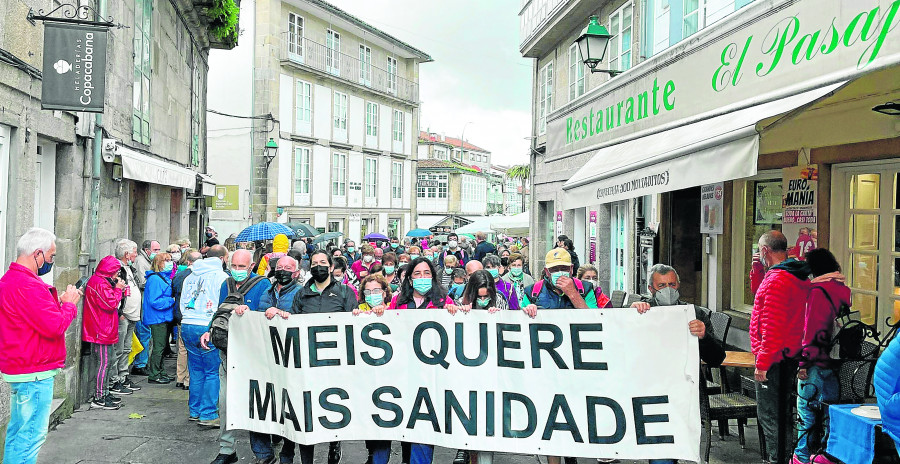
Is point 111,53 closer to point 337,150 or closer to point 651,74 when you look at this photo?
point 651,74

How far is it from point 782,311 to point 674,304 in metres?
0.83

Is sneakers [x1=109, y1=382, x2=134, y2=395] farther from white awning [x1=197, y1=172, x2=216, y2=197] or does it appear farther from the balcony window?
the balcony window

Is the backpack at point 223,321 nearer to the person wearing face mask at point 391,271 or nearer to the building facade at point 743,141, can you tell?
the building facade at point 743,141

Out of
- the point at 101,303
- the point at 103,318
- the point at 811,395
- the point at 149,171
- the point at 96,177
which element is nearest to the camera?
the point at 811,395

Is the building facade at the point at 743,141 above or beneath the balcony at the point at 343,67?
beneath

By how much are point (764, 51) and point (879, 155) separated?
5.24ft

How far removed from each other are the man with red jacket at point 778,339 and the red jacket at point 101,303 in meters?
6.69

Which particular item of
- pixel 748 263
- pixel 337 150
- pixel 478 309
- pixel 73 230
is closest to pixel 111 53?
pixel 73 230

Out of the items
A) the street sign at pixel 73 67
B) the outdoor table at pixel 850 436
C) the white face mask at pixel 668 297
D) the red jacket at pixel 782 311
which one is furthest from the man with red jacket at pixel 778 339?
A: the street sign at pixel 73 67

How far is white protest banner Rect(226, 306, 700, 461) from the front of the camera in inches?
202

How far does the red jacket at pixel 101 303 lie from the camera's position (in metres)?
8.03

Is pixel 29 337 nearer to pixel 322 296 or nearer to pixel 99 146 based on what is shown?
pixel 322 296

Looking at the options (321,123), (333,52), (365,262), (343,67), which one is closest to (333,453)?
(365,262)

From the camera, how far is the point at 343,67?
38969 millimetres
